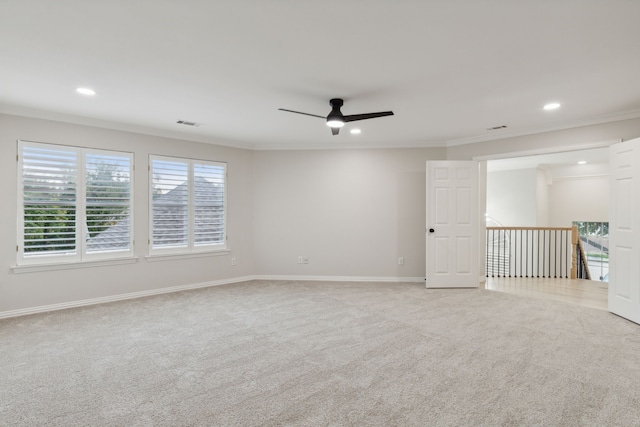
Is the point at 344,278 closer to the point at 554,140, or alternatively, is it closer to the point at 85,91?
the point at 554,140

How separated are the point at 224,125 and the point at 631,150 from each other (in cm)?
517

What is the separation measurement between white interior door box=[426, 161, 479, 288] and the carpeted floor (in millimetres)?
1135

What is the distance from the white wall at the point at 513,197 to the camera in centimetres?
896

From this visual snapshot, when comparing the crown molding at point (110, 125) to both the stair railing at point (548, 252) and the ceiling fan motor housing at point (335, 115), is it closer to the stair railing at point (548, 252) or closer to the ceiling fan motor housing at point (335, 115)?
the ceiling fan motor housing at point (335, 115)

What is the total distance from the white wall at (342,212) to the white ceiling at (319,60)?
1.61 meters

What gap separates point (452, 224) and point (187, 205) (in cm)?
446

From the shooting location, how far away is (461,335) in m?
3.48

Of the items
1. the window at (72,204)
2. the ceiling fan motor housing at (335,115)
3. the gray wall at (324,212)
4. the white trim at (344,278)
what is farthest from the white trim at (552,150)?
the window at (72,204)

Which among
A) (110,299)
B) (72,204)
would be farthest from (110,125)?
(110,299)

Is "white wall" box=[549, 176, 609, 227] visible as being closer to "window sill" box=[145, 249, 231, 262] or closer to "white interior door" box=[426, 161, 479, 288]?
"white interior door" box=[426, 161, 479, 288]

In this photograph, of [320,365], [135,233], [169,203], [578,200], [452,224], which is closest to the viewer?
[320,365]

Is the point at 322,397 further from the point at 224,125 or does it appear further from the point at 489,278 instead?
the point at 489,278

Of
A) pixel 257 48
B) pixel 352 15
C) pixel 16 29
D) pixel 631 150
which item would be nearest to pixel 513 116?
pixel 631 150

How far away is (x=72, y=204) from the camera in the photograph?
14.8ft
